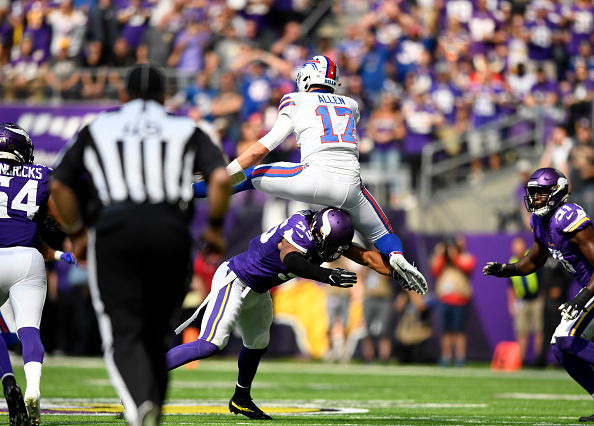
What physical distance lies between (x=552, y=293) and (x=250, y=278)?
8951 millimetres

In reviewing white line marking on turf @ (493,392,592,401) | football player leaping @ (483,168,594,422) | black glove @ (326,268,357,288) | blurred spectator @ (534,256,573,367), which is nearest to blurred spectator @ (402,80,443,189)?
blurred spectator @ (534,256,573,367)

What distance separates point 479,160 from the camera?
1673 cm

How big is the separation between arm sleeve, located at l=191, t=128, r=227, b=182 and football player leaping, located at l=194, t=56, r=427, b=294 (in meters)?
2.23

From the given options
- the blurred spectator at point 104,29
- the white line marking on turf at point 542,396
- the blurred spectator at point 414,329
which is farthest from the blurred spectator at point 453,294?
the blurred spectator at point 104,29

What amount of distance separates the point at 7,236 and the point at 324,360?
10261mm

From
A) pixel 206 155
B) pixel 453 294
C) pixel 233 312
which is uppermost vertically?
pixel 206 155

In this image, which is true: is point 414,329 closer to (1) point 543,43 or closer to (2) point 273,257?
(1) point 543,43

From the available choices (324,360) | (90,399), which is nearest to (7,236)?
(90,399)

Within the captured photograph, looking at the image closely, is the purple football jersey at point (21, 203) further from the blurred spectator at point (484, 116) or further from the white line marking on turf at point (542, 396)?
the blurred spectator at point (484, 116)

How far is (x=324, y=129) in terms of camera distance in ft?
24.2

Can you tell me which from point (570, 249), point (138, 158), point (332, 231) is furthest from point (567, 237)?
point (138, 158)

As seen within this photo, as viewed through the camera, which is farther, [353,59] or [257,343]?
[353,59]

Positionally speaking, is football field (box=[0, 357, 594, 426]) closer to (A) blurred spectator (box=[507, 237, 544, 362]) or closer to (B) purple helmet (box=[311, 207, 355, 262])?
(A) blurred spectator (box=[507, 237, 544, 362])

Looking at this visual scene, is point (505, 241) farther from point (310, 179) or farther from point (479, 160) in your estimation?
point (310, 179)
